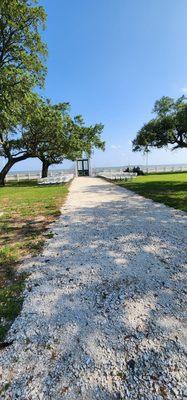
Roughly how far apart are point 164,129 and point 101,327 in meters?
33.6

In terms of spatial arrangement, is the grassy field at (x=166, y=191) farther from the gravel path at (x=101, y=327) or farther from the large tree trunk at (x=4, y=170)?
the large tree trunk at (x=4, y=170)

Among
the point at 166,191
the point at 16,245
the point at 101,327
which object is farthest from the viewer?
the point at 166,191

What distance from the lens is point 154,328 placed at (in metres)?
2.46

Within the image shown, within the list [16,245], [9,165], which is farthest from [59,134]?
[16,245]

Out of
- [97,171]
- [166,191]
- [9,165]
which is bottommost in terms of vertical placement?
[166,191]

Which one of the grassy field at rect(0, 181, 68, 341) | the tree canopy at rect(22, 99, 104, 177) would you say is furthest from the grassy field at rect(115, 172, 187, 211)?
the tree canopy at rect(22, 99, 104, 177)

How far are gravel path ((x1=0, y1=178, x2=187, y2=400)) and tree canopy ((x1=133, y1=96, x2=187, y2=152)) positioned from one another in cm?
3002

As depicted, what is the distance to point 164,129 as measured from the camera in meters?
33.2

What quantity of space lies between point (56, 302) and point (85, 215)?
16.0 ft

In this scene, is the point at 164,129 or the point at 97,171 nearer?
the point at 164,129

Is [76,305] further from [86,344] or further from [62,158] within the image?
[62,158]

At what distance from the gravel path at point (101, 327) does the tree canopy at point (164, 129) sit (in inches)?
1182

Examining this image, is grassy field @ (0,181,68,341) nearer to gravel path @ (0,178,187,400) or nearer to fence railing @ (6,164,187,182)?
gravel path @ (0,178,187,400)

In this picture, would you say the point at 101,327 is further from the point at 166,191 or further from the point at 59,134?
the point at 59,134
